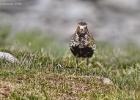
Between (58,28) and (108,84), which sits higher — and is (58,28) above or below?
above

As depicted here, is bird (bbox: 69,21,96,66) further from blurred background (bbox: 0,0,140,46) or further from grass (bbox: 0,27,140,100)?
blurred background (bbox: 0,0,140,46)

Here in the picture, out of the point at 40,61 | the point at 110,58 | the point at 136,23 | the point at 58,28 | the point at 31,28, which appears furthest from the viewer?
the point at 136,23

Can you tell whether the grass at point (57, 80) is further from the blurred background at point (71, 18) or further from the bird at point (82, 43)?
the blurred background at point (71, 18)

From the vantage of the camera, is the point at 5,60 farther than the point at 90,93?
Yes

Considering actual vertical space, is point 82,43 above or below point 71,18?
below

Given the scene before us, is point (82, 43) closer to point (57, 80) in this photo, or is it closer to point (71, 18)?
point (57, 80)

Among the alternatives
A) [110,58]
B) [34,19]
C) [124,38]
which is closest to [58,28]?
[34,19]

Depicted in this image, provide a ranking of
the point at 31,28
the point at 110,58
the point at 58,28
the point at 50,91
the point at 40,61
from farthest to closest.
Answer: the point at 58,28 → the point at 31,28 → the point at 110,58 → the point at 40,61 → the point at 50,91

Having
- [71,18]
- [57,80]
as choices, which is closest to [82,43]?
[57,80]

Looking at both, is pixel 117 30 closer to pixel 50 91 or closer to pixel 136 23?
pixel 136 23
